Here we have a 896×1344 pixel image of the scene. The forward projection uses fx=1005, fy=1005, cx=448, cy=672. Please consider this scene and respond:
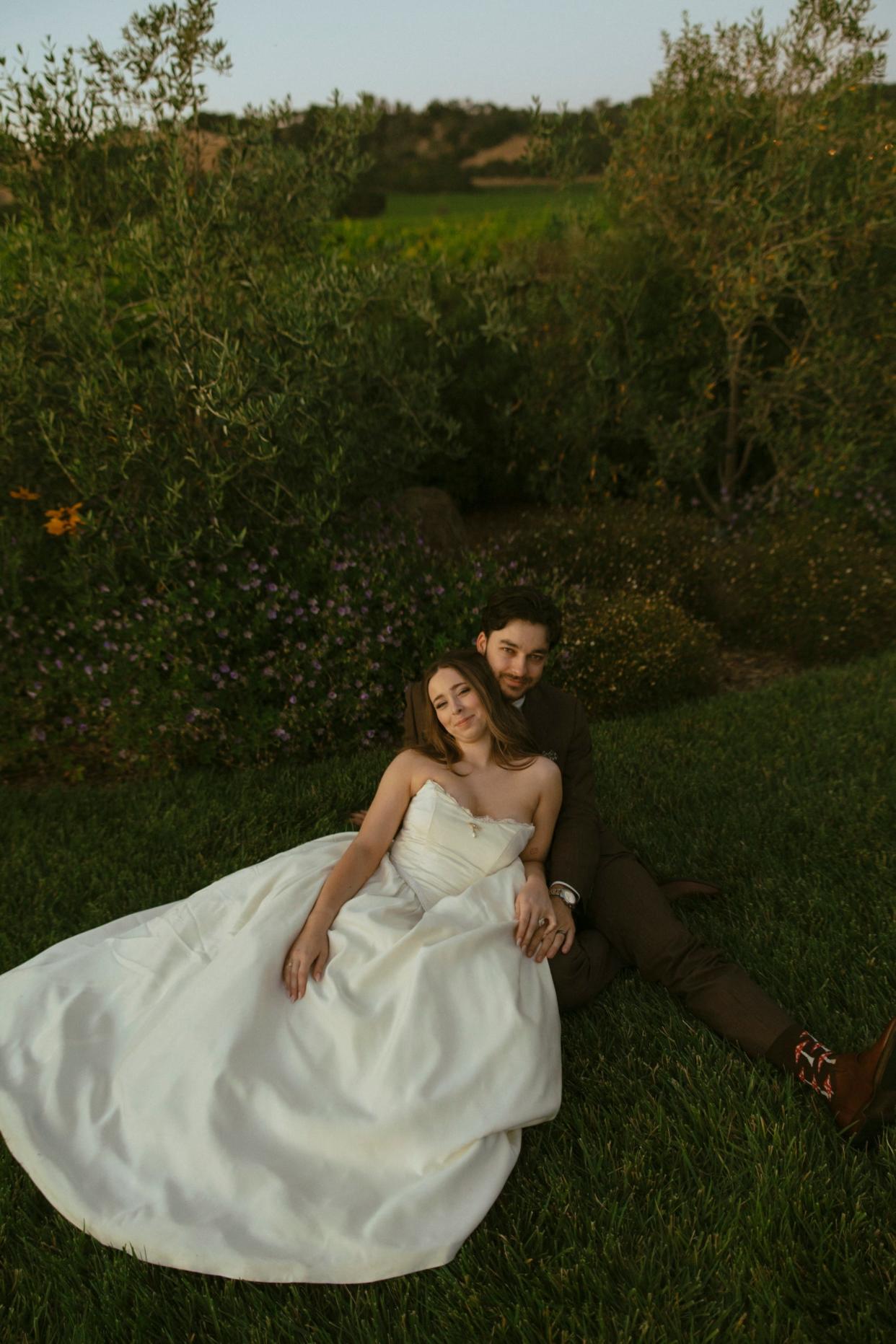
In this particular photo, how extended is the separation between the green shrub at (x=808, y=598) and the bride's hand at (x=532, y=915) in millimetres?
4939

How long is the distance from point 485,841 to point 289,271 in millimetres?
4658

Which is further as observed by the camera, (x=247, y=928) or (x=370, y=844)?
(x=370, y=844)

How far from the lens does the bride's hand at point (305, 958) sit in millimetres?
3170

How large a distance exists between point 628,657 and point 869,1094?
3.89 metres

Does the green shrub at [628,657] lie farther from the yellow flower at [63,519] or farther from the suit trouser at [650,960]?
the yellow flower at [63,519]

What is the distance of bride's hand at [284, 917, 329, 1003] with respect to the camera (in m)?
3.17

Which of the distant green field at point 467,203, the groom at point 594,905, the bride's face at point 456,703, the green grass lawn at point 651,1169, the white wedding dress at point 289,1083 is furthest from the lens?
the distant green field at point 467,203

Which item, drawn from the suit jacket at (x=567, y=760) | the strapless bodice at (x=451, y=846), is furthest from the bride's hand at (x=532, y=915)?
the suit jacket at (x=567, y=760)

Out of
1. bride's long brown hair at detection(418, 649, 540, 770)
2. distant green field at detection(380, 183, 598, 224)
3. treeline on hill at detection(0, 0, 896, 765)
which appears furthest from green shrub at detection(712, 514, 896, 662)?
distant green field at detection(380, 183, 598, 224)

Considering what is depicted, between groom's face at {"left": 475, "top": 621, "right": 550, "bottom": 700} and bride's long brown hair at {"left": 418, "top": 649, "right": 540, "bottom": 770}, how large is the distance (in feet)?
0.17

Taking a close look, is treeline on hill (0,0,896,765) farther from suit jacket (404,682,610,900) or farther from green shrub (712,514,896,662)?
suit jacket (404,682,610,900)

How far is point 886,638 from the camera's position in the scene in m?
7.96

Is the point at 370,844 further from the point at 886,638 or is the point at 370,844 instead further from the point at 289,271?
the point at 886,638

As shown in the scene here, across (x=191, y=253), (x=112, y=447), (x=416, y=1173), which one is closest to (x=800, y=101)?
(x=191, y=253)
